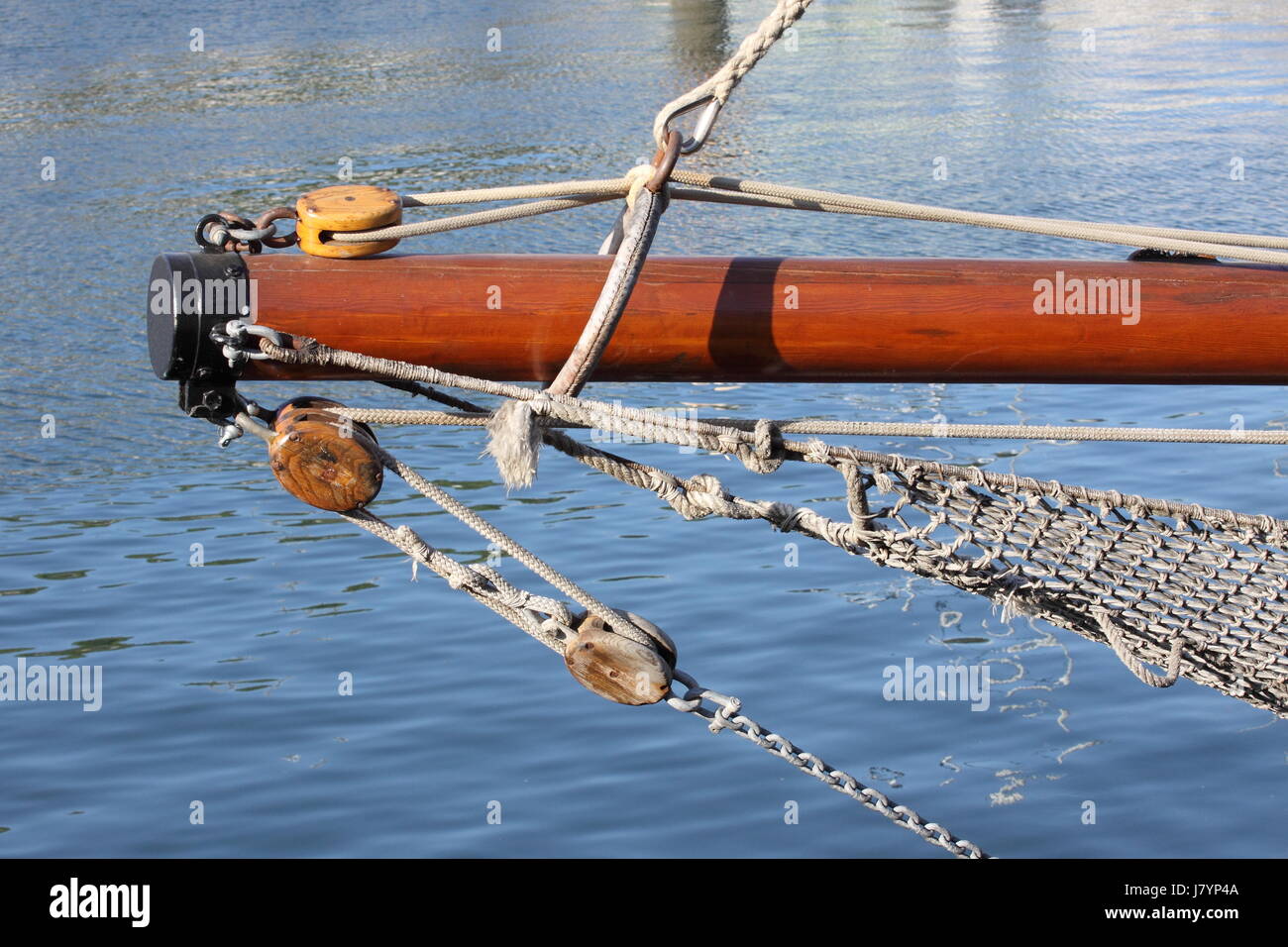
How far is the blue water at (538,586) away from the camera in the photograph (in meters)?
6.21

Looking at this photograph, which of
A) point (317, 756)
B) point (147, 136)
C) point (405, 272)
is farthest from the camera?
point (147, 136)

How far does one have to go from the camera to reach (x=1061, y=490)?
330 cm

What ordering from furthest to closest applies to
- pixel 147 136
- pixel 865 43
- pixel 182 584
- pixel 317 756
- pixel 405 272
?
pixel 865 43, pixel 147 136, pixel 182 584, pixel 317 756, pixel 405 272

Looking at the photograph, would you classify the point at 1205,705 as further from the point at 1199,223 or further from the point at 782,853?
the point at 1199,223

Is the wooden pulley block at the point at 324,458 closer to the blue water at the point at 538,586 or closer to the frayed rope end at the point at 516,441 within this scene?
the frayed rope end at the point at 516,441

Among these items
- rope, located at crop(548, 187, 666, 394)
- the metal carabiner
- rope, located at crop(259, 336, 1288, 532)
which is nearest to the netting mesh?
rope, located at crop(259, 336, 1288, 532)

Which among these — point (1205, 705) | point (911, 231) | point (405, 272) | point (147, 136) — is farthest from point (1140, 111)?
point (405, 272)

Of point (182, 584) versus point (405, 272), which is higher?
point (405, 272)

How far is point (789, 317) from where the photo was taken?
3.15 meters

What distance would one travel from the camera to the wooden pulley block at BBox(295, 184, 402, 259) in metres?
3.15

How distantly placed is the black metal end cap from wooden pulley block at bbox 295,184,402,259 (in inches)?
6.3

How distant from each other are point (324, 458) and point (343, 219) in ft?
1.56

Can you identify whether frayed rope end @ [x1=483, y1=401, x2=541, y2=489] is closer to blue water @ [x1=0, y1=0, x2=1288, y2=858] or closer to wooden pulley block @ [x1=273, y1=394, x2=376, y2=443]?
wooden pulley block @ [x1=273, y1=394, x2=376, y2=443]
